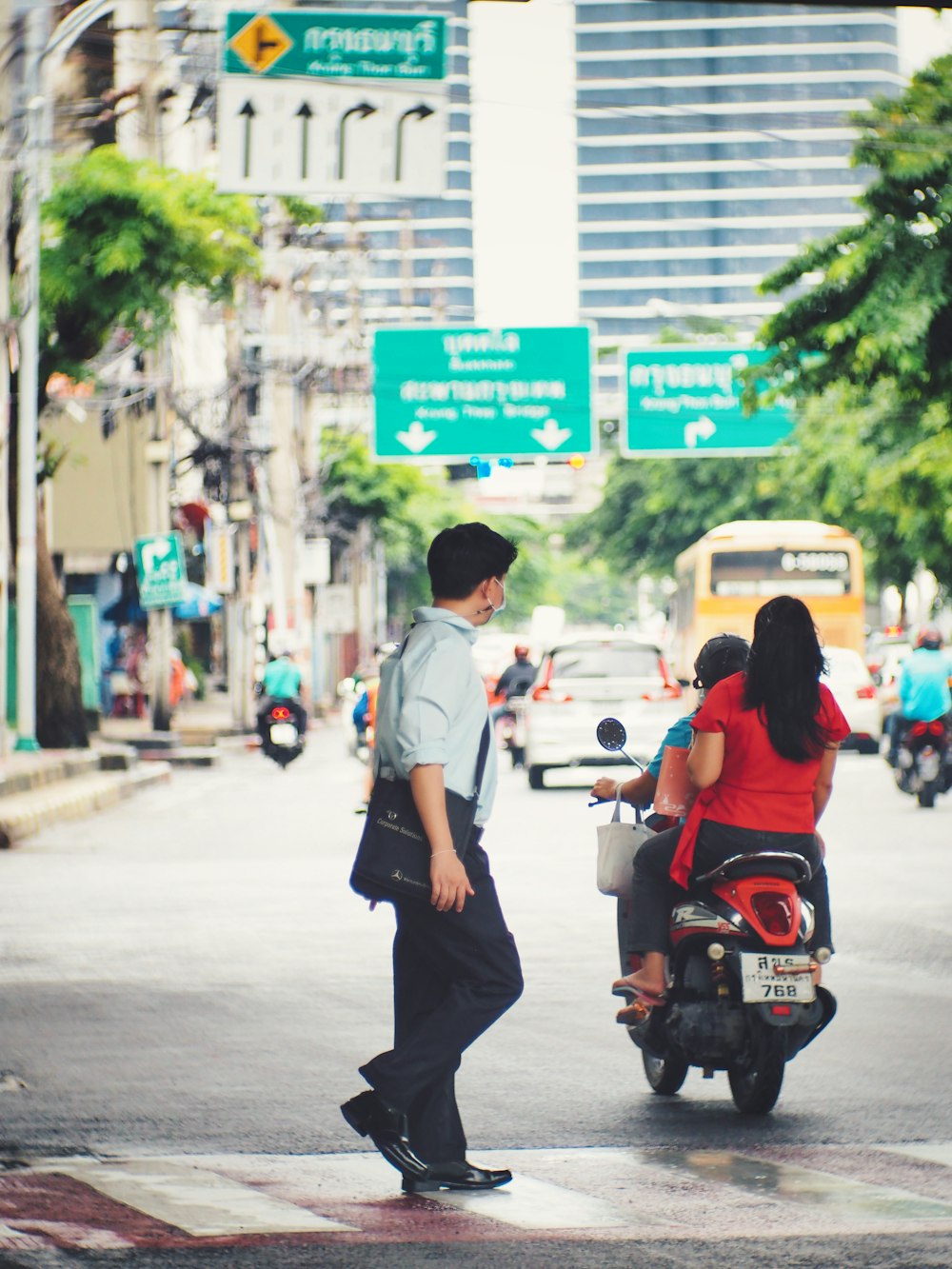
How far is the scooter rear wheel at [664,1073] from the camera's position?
6879 millimetres

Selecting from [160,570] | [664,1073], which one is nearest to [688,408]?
[160,570]

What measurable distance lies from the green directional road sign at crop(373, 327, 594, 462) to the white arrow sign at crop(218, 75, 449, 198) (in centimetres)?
1656

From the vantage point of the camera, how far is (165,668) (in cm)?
3125

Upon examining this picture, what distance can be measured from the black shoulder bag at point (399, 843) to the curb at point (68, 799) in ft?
39.1

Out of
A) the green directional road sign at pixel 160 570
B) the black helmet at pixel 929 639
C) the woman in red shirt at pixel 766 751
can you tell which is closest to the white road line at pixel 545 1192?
the woman in red shirt at pixel 766 751

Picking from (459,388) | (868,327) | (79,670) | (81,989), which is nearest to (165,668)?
(79,670)

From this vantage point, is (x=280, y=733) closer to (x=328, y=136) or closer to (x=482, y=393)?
(x=482, y=393)

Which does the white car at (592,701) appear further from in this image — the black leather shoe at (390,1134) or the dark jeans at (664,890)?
the black leather shoe at (390,1134)

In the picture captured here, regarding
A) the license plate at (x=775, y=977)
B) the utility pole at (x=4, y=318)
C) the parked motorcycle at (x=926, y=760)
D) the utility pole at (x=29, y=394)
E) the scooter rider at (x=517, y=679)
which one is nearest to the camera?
the license plate at (x=775, y=977)

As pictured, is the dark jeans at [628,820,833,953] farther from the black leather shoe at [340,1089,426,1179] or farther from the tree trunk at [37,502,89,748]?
the tree trunk at [37,502,89,748]

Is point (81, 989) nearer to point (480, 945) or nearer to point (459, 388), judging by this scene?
point (480, 945)

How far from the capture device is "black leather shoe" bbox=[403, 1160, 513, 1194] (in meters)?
5.45

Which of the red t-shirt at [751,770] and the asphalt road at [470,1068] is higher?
the red t-shirt at [751,770]

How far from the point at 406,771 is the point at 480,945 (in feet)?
1.61
